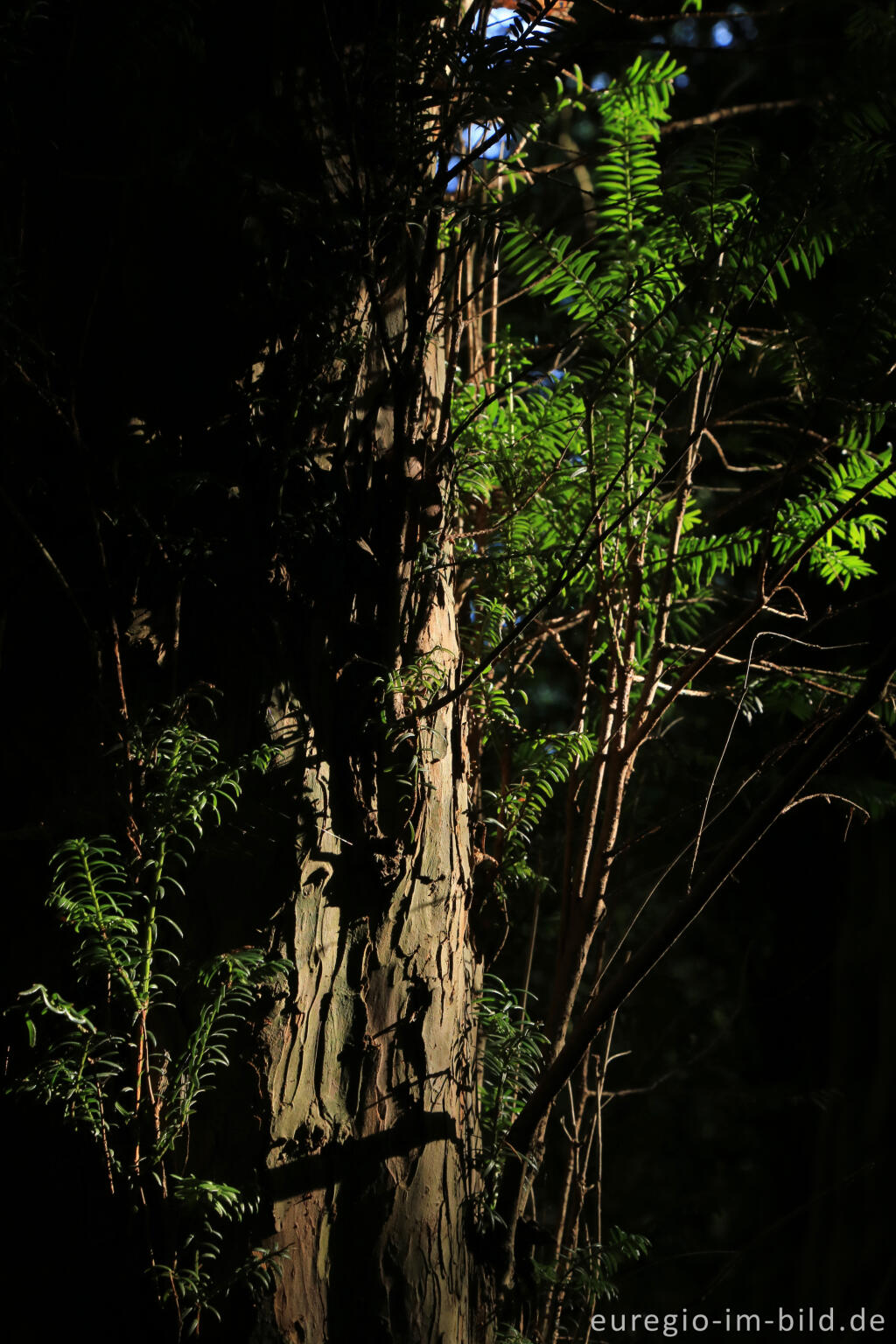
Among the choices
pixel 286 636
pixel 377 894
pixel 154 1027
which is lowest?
pixel 154 1027

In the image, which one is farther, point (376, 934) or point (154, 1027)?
point (376, 934)

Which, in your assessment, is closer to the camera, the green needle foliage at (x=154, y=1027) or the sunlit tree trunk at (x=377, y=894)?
the green needle foliage at (x=154, y=1027)

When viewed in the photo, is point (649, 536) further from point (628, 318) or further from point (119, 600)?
point (119, 600)

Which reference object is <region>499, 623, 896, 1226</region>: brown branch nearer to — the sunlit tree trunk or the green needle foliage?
the sunlit tree trunk

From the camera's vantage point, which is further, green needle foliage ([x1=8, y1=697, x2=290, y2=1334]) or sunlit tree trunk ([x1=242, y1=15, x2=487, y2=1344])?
sunlit tree trunk ([x1=242, y1=15, x2=487, y2=1344])

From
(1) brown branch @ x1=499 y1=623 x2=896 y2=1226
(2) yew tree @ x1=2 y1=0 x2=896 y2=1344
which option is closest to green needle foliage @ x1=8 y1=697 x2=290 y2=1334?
(2) yew tree @ x1=2 y1=0 x2=896 y2=1344

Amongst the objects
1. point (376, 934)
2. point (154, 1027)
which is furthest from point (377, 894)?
point (154, 1027)

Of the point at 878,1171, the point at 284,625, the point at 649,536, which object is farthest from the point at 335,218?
the point at 878,1171

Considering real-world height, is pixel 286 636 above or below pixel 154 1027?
above

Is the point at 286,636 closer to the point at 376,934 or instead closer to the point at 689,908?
the point at 376,934

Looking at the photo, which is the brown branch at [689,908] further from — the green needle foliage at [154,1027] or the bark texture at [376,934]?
the green needle foliage at [154,1027]

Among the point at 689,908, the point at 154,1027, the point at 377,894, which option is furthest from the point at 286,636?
the point at 689,908

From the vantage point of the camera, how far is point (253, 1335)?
881 millimetres

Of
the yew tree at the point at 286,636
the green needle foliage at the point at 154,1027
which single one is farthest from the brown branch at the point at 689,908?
the green needle foliage at the point at 154,1027
